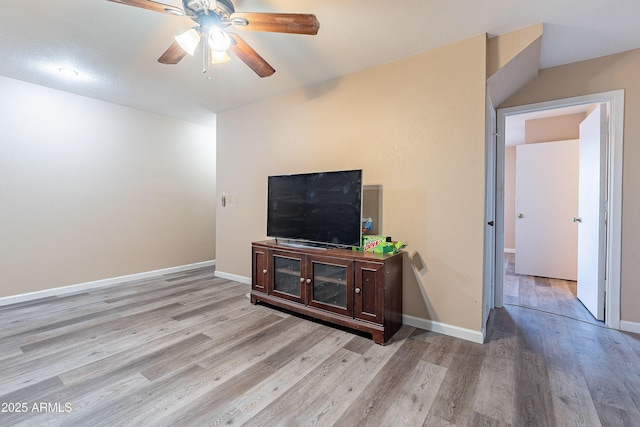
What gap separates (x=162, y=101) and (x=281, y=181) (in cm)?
207

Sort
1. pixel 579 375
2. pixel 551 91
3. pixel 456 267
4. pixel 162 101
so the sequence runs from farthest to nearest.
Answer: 1. pixel 162 101
2. pixel 551 91
3. pixel 456 267
4. pixel 579 375

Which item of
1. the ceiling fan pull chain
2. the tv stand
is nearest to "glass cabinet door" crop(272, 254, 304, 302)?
the tv stand

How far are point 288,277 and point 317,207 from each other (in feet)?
2.51

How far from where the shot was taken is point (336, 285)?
7.88 ft

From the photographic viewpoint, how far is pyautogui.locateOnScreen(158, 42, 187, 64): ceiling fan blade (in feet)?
6.29

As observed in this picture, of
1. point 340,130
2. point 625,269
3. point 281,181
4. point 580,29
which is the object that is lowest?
point 625,269

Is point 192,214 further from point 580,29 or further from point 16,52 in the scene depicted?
point 580,29

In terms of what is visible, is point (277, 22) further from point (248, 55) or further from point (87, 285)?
point (87, 285)

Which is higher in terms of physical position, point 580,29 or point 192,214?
point 580,29

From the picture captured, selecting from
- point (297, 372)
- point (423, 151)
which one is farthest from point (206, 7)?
point (297, 372)

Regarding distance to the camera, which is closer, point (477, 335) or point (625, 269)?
point (477, 335)

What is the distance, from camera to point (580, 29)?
6.68ft

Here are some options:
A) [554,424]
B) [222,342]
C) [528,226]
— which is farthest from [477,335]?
[528,226]

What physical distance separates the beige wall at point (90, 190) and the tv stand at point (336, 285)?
2249 millimetres
